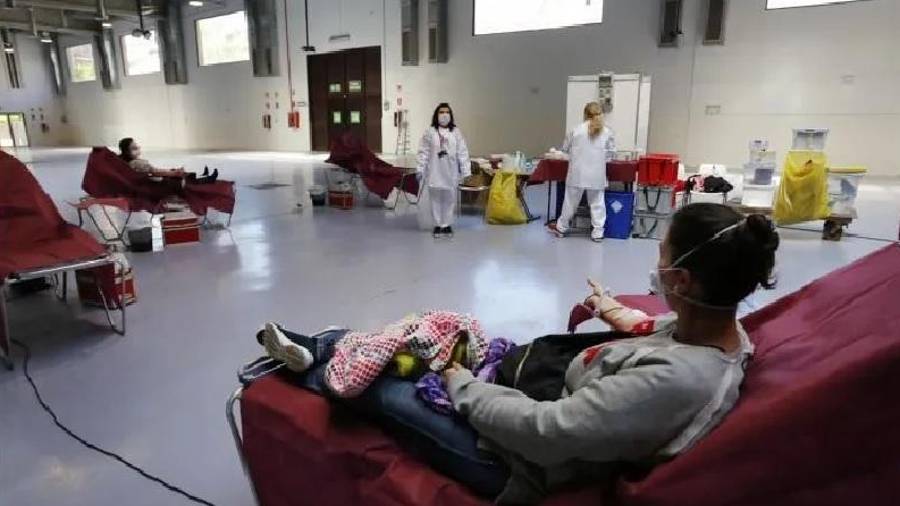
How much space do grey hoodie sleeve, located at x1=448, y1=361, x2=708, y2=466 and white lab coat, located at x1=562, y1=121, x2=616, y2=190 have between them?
4.40 m

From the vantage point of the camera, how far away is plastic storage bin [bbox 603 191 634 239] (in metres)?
5.35

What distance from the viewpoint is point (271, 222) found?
6199 millimetres

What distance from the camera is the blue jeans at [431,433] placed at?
1.18 meters

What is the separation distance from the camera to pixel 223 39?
1603 cm

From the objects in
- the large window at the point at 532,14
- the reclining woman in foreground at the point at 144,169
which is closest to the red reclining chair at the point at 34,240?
the reclining woman in foreground at the point at 144,169

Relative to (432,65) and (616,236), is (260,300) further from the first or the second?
(432,65)

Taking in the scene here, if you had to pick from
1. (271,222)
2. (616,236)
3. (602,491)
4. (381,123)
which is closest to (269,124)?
(381,123)

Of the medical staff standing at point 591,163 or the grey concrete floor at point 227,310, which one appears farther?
the medical staff standing at point 591,163

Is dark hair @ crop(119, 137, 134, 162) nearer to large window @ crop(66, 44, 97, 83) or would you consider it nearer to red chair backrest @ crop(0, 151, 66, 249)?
red chair backrest @ crop(0, 151, 66, 249)

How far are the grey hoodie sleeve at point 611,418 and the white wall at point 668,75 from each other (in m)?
9.90

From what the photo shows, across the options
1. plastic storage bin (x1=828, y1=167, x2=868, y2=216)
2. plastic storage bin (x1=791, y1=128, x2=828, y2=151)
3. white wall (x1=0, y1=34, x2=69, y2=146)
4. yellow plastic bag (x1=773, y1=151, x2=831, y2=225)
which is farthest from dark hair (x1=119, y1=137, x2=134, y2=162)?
white wall (x1=0, y1=34, x2=69, y2=146)

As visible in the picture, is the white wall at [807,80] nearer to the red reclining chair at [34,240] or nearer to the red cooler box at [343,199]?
the red cooler box at [343,199]

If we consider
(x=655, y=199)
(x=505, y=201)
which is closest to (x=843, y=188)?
(x=655, y=199)

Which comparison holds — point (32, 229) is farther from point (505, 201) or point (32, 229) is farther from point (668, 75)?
point (668, 75)
